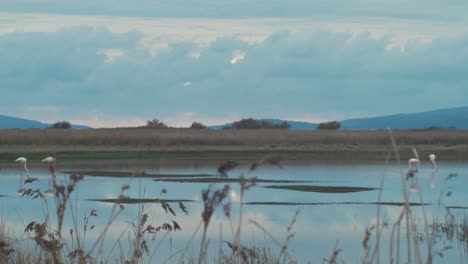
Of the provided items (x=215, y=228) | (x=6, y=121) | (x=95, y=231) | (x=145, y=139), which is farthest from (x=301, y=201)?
(x=6, y=121)

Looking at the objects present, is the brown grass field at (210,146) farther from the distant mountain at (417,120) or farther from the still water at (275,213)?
the distant mountain at (417,120)

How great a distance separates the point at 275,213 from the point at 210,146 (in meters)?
31.5

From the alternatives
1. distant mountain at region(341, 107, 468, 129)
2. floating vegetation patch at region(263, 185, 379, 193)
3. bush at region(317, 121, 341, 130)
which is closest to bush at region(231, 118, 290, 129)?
bush at region(317, 121, 341, 130)

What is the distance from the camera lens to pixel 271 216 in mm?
16266

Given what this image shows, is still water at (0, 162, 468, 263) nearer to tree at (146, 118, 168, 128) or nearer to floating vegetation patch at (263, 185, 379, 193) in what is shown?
floating vegetation patch at (263, 185, 379, 193)

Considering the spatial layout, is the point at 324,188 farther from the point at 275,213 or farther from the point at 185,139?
the point at 185,139

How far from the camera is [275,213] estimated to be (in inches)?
665

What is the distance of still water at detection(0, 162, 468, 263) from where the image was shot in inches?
475

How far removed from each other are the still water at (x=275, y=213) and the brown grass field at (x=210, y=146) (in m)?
10.8

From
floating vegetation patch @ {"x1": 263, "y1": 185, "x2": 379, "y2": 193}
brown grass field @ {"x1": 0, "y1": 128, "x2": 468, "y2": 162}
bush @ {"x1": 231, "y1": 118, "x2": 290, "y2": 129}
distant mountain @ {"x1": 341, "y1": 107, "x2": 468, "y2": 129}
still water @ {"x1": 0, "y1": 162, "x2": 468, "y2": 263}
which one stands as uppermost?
distant mountain @ {"x1": 341, "y1": 107, "x2": 468, "y2": 129}

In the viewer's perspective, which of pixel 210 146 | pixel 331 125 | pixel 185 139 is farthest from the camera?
pixel 331 125

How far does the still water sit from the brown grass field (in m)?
10.8

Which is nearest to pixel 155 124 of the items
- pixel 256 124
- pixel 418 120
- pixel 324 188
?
pixel 256 124

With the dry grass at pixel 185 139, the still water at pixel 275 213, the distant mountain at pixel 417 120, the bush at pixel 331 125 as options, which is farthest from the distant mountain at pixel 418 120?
the still water at pixel 275 213
